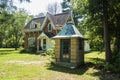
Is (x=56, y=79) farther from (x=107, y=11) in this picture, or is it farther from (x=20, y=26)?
(x=20, y=26)

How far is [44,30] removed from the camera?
107 ft

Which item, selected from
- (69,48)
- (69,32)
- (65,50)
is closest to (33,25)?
(69,32)

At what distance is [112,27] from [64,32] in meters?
4.18

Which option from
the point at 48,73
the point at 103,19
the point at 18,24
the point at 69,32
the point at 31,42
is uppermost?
the point at 18,24

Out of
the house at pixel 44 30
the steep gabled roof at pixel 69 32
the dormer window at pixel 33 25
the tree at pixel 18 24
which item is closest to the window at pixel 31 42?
the house at pixel 44 30

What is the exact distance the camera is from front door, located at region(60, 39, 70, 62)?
1489cm

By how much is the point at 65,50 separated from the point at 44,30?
17868mm

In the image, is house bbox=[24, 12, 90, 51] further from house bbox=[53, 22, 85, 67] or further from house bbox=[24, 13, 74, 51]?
house bbox=[53, 22, 85, 67]

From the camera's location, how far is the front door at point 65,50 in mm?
14887

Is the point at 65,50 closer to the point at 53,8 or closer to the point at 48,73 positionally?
the point at 48,73

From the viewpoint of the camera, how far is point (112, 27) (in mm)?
15977

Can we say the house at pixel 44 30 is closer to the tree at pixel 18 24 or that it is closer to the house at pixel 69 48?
the tree at pixel 18 24

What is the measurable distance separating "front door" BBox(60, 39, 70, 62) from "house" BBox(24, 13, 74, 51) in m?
14.3

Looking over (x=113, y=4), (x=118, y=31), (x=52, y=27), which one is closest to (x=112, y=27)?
(x=118, y=31)
